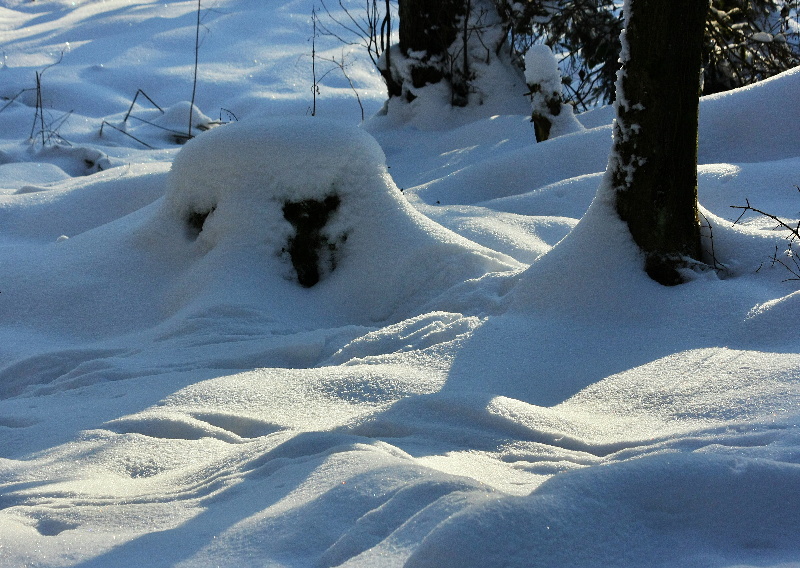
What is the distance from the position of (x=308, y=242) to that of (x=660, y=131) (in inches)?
74.8

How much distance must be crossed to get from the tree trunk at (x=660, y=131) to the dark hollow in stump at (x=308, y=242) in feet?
5.30

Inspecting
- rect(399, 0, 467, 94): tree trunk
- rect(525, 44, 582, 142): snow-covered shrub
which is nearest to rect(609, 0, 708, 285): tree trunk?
rect(525, 44, 582, 142): snow-covered shrub

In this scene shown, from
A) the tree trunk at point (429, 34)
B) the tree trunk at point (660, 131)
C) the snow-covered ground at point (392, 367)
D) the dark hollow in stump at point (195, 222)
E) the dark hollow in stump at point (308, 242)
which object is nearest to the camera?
the snow-covered ground at point (392, 367)

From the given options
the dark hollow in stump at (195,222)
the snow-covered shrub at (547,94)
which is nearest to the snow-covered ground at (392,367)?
the dark hollow in stump at (195,222)

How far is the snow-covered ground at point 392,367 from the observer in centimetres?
157

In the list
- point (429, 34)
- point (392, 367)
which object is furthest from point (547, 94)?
point (392, 367)

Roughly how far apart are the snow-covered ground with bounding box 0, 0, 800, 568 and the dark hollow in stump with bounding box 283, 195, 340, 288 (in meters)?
0.03

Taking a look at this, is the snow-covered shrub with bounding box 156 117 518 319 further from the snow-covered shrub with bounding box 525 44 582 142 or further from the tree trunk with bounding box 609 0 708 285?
the snow-covered shrub with bounding box 525 44 582 142

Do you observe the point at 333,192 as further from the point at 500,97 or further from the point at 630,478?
the point at 500,97

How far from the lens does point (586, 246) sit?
3.18m

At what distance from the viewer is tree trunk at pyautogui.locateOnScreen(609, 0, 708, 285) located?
2.92 m

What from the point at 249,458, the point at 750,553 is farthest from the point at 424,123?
the point at 750,553

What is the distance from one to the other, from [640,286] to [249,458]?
1755 millimetres

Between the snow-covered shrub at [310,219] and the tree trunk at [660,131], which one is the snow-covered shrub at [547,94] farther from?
the tree trunk at [660,131]
